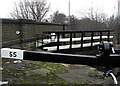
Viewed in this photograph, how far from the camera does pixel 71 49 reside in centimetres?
717

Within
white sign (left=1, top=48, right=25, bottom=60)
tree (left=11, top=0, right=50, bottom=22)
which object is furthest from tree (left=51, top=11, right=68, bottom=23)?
white sign (left=1, top=48, right=25, bottom=60)

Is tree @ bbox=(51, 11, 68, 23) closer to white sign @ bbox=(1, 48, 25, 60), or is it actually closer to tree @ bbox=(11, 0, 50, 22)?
tree @ bbox=(11, 0, 50, 22)

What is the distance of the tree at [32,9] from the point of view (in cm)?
2855

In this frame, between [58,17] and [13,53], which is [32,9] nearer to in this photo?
[58,17]

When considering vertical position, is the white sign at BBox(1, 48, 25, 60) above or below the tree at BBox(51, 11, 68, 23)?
below

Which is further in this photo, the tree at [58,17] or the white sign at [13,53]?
the tree at [58,17]

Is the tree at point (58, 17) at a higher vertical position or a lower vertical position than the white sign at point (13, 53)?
higher

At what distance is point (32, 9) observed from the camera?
93.1 ft

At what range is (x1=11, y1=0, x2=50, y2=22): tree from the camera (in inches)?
1124

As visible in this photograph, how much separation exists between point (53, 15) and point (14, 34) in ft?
85.2

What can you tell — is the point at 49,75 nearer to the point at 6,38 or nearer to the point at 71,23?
the point at 6,38

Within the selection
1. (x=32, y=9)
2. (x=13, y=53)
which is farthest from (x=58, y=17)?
(x=13, y=53)

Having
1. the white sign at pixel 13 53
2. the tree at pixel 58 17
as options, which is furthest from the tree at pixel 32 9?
the white sign at pixel 13 53

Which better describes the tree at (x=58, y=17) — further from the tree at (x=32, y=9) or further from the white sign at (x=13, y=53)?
the white sign at (x=13, y=53)
